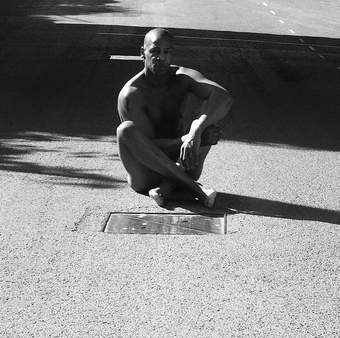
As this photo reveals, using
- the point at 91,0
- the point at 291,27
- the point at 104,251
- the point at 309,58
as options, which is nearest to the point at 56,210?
the point at 104,251

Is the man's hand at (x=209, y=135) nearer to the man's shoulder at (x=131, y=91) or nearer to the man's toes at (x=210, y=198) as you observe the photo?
the man's toes at (x=210, y=198)

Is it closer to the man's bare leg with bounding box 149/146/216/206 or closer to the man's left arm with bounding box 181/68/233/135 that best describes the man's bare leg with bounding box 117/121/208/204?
the man's bare leg with bounding box 149/146/216/206

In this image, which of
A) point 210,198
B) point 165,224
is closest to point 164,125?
point 210,198

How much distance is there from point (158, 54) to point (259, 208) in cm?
156

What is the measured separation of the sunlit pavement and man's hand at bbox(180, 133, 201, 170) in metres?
0.42

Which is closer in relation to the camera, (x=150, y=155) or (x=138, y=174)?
(x=150, y=155)

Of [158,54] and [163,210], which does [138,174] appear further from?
[158,54]

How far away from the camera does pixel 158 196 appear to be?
343 inches

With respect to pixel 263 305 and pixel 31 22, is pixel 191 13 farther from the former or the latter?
pixel 263 305

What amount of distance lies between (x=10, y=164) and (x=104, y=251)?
335 cm

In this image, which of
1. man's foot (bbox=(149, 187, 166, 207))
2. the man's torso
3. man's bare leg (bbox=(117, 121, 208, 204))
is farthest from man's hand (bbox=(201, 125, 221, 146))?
man's foot (bbox=(149, 187, 166, 207))

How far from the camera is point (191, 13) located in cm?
3184

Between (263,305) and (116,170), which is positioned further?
(116,170)

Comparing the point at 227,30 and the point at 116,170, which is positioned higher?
the point at 116,170
